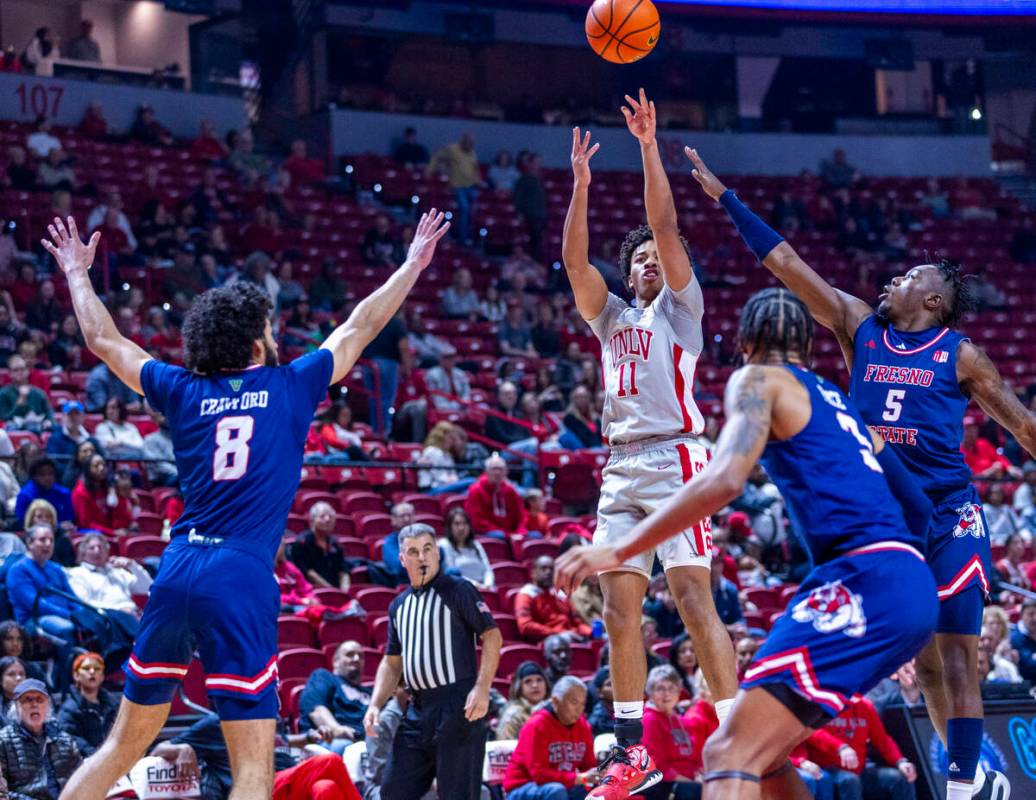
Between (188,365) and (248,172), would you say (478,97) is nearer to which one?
(248,172)

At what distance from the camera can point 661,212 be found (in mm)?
7074

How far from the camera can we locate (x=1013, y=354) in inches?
973

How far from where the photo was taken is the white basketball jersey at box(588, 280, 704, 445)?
285 inches

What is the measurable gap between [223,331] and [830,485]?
8.11 feet

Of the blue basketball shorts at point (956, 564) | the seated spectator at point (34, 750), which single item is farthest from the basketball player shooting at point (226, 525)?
the seated spectator at point (34, 750)

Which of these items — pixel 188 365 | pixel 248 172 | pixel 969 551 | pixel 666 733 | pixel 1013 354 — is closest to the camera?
pixel 188 365

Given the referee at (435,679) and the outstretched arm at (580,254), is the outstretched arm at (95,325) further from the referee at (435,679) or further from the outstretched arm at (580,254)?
the referee at (435,679)

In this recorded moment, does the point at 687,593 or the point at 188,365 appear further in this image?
the point at 687,593

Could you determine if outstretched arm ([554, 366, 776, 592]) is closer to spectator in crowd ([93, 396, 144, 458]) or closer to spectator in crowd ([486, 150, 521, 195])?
spectator in crowd ([93, 396, 144, 458])

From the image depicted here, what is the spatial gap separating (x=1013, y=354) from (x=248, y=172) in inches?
501

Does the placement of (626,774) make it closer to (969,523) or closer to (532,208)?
(969,523)

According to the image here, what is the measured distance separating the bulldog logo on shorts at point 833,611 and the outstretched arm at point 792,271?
225 cm

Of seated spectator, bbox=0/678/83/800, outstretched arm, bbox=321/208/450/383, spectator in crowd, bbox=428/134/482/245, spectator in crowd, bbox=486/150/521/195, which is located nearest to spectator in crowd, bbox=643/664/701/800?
seated spectator, bbox=0/678/83/800

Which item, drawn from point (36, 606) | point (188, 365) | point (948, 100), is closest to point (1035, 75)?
point (948, 100)
